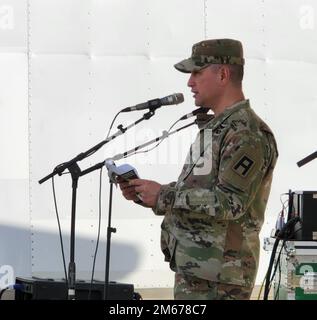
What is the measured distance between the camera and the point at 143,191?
329cm

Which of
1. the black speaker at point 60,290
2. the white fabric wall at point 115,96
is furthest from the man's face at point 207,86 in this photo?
the white fabric wall at point 115,96

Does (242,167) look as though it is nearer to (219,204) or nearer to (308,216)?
(219,204)

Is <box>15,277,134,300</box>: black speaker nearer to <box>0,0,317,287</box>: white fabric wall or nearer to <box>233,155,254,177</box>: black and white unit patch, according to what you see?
<box>0,0,317,287</box>: white fabric wall

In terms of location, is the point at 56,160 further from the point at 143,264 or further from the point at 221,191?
the point at 221,191

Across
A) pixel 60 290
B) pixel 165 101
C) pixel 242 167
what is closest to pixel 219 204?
pixel 242 167

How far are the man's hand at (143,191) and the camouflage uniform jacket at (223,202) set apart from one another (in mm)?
28

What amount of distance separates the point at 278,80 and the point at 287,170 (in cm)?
60

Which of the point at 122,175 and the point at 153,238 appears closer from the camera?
the point at 122,175

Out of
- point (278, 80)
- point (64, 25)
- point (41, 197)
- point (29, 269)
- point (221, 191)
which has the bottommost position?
point (29, 269)

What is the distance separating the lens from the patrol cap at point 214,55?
3428mm

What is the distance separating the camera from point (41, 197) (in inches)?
211

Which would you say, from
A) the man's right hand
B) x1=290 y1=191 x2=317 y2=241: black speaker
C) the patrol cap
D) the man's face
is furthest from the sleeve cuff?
x1=290 y1=191 x2=317 y2=241: black speaker
